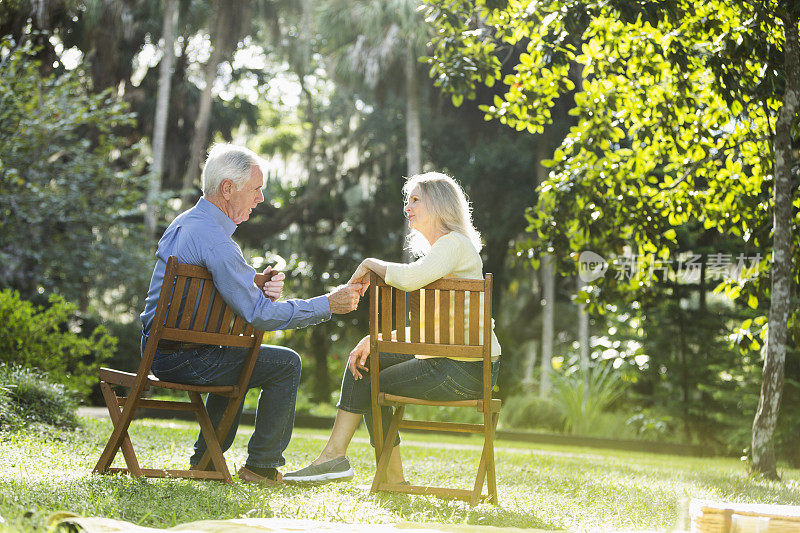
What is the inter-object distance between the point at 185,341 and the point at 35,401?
11.2ft

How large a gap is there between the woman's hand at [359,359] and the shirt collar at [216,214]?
821mm


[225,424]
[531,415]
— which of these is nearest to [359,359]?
[225,424]

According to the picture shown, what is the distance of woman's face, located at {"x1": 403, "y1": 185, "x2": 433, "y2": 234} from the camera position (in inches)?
163

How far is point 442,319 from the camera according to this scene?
377 centimetres

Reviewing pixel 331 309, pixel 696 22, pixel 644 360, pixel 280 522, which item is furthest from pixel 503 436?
pixel 280 522

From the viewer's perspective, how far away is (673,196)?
324 inches

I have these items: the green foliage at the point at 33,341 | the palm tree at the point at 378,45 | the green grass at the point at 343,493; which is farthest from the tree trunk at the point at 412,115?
the green grass at the point at 343,493

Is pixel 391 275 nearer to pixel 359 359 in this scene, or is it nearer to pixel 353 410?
pixel 359 359

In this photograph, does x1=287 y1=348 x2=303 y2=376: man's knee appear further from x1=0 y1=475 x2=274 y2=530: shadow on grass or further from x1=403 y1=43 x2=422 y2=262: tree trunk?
x1=403 y1=43 x2=422 y2=262: tree trunk

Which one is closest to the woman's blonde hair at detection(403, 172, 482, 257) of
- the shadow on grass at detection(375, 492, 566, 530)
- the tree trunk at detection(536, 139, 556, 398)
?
the shadow on grass at detection(375, 492, 566, 530)

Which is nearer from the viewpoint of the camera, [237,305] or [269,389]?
[237,305]

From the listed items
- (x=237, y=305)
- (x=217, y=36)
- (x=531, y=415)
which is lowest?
(x=531, y=415)

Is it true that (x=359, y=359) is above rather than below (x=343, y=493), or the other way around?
above

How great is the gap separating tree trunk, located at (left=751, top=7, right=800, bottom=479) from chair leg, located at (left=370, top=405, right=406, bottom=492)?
3.65m
